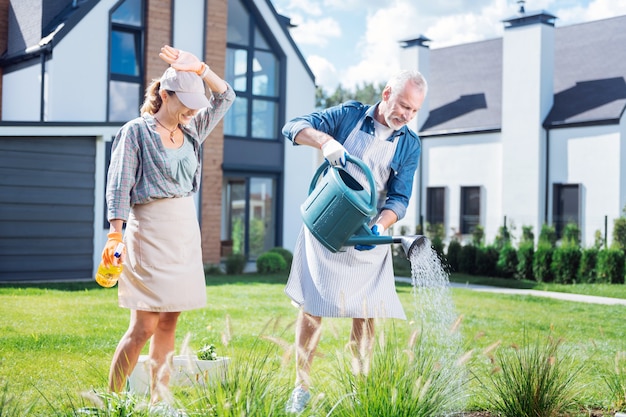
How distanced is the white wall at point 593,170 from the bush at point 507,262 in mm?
→ 4926

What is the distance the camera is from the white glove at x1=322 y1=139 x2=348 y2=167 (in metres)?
4.04

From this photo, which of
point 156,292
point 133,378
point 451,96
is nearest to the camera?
point 156,292

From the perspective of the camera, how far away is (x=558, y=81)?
23281mm

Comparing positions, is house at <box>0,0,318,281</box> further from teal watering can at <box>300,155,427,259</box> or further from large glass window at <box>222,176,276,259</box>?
teal watering can at <box>300,155,427,259</box>

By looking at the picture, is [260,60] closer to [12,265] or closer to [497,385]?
[12,265]


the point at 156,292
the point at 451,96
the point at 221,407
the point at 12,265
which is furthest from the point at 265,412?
the point at 451,96

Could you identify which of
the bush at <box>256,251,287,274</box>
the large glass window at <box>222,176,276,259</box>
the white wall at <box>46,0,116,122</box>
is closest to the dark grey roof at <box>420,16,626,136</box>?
the large glass window at <box>222,176,276,259</box>

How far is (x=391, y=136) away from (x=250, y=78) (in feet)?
48.3

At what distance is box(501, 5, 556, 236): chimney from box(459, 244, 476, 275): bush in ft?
17.7

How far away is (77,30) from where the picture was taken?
→ 1608 cm

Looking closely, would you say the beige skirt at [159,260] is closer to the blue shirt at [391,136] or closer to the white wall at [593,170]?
the blue shirt at [391,136]

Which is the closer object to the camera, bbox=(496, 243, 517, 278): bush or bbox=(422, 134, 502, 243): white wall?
bbox=(496, 243, 517, 278): bush

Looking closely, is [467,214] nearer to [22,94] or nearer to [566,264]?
[566,264]

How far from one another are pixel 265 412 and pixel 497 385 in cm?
169
